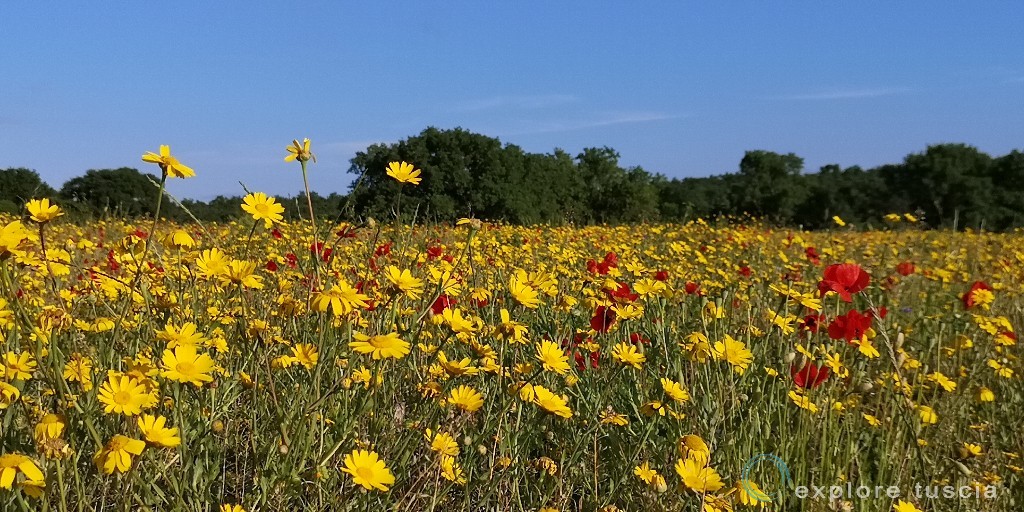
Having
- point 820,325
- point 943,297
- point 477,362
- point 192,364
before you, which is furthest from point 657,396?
point 943,297

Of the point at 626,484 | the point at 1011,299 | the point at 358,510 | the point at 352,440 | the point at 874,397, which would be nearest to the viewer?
the point at 358,510

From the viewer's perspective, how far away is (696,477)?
125cm

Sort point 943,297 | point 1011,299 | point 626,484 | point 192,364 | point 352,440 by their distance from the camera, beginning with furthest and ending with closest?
1. point 1011,299
2. point 943,297
3. point 626,484
4. point 352,440
5. point 192,364

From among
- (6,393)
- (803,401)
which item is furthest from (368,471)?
(803,401)

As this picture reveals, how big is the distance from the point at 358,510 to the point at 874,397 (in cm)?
221

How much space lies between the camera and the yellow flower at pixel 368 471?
3.84 feet

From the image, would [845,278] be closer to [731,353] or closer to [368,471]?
[731,353]

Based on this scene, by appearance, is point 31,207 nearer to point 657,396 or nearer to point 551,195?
point 657,396

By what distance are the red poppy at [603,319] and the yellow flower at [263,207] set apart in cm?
93

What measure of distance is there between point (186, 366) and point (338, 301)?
0.28 metres

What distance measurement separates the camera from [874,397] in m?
2.75

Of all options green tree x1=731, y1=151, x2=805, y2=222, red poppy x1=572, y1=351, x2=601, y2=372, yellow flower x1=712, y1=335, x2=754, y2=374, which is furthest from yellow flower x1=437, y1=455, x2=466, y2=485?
green tree x1=731, y1=151, x2=805, y2=222

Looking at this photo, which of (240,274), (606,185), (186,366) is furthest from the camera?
(606,185)

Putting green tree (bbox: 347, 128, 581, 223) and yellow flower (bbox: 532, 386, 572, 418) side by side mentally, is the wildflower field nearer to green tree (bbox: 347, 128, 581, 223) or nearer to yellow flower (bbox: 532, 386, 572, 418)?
yellow flower (bbox: 532, 386, 572, 418)
